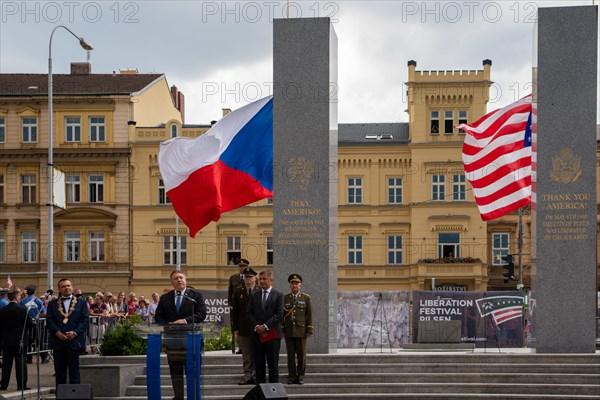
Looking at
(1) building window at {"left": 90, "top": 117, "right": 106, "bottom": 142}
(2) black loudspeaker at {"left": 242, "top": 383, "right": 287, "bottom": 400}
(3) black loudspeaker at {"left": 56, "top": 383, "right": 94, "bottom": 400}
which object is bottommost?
(2) black loudspeaker at {"left": 242, "top": 383, "right": 287, "bottom": 400}

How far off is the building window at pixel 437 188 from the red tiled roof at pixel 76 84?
701 inches

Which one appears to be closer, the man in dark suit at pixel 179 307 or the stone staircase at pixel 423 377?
the man in dark suit at pixel 179 307

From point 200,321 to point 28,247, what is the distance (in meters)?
51.8

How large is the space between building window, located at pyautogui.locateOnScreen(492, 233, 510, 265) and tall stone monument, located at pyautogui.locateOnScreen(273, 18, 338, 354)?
46709 millimetres

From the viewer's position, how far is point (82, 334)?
18031mm

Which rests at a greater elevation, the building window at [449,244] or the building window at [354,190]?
the building window at [354,190]

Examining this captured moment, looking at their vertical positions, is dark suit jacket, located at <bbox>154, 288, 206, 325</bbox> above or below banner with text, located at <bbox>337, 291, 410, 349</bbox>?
above

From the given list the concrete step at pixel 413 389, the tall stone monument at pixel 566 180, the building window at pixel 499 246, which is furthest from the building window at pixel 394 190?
the concrete step at pixel 413 389

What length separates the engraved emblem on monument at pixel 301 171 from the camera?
21891 millimetres

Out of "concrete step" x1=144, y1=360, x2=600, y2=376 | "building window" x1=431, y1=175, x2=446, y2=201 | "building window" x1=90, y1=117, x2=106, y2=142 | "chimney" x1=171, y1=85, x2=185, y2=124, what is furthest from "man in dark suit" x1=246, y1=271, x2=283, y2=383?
"chimney" x1=171, y1=85, x2=185, y2=124

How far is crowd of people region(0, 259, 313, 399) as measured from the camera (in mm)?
16969

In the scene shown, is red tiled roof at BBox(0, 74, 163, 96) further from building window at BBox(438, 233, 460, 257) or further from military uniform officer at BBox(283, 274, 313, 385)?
military uniform officer at BBox(283, 274, 313, 385)

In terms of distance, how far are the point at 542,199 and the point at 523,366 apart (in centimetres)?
327

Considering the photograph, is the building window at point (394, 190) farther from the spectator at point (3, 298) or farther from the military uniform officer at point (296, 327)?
the military uniform officer at point (296, 327)
